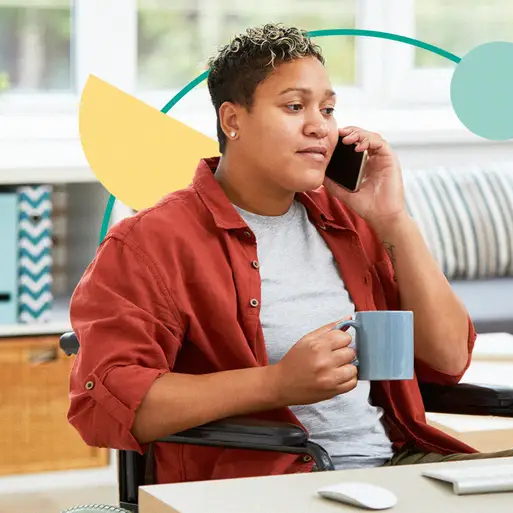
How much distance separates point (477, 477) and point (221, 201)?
26.3 inches

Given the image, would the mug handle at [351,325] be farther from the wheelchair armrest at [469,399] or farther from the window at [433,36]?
the window at [433,36]

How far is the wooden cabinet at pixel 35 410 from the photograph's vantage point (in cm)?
331

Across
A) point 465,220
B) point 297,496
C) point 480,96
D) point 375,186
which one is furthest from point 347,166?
point 465,220

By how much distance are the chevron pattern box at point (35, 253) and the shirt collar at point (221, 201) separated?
1.40 m

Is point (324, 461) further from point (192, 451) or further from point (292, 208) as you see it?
point (292, 208)

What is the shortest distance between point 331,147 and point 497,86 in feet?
1.96

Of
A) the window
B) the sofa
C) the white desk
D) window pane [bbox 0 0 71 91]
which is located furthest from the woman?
the window

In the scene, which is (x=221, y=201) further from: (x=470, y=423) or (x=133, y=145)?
(x=470, y=423)

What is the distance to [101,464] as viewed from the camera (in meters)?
3.38

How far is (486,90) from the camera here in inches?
92.7

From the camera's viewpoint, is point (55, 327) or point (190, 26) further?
point (190, 26)

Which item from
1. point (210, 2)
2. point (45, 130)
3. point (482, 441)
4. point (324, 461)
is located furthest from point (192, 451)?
point (210, 2)

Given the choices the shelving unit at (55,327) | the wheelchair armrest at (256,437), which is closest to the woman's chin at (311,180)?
the wheelchair armrest at (256,437)

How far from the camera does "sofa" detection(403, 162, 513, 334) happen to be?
3.94 metres
